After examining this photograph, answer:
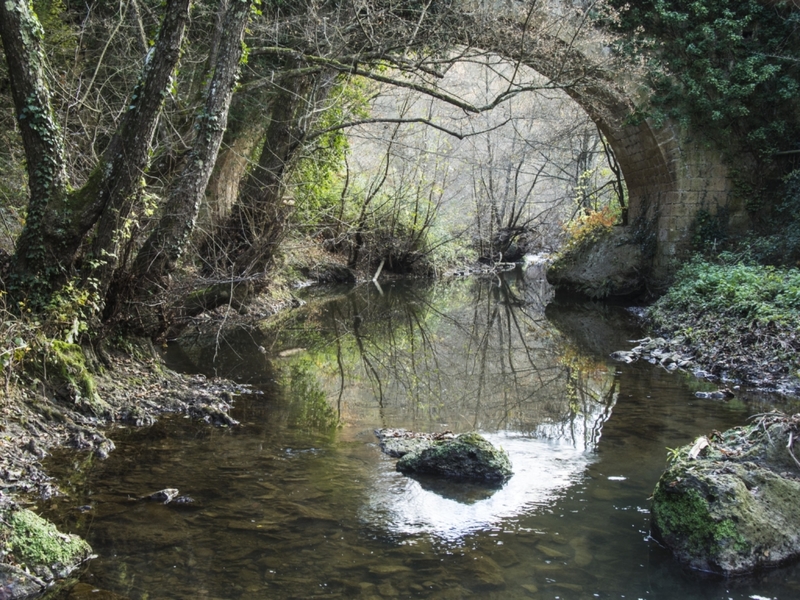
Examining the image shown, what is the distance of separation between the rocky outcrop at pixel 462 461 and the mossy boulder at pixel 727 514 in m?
1.14

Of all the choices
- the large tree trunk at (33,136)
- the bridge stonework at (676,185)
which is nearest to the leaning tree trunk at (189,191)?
the large tree trunk at (33,136)

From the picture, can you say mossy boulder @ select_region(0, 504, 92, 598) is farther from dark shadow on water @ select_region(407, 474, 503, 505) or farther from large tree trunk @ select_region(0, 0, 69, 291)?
large tree trunk @ select_region(0, 0, 69, 291)

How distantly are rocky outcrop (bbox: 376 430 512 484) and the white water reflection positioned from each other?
0.32ft

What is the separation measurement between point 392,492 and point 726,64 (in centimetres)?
1218

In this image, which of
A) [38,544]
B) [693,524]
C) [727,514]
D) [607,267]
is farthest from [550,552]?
[607,267]

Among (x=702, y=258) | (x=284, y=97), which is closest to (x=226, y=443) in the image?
(x=284, y=97)

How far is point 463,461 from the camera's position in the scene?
4832 millimetres

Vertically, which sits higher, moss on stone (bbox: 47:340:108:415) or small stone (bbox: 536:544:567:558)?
moss on stone (bbox: 47:340:108:415)

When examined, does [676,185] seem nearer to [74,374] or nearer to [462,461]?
[462,461]

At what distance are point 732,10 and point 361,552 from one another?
523 inches

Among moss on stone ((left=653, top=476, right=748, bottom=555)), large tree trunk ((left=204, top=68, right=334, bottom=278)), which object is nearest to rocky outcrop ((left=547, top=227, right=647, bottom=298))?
large tree trunk ((left=204, top=68, right=334, bottom=278))

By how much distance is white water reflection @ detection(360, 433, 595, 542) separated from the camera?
13.3 feet

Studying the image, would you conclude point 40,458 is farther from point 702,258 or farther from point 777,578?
point 702,258

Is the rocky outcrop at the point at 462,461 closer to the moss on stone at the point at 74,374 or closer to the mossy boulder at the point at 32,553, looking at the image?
the mossy boulder at the point at 32,553
